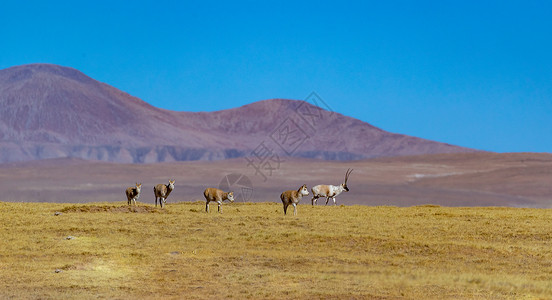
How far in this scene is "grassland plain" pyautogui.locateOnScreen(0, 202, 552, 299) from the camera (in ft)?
64.1

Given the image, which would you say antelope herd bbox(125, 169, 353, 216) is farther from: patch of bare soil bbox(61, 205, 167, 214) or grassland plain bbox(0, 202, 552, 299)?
patch of bare soil bbox(61, 205, 167, 214)

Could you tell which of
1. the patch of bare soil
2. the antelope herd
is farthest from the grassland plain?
the antelope herd

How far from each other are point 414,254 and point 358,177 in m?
105

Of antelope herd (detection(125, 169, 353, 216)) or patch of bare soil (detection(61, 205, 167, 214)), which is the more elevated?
antelope herd (detection(125, 169, 353, 216))

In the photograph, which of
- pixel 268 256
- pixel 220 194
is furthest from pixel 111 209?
pixel 268 256

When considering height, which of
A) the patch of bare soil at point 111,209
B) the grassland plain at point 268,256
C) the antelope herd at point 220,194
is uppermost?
the antelope herd at point 220,194

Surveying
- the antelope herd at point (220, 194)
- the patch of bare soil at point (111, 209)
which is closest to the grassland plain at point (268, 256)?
the patch of bare soil at point (111, 209)

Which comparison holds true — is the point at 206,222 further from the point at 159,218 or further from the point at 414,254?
the point at 414,254

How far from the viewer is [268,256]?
2420 centimetres

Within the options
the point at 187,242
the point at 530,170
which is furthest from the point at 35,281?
the point at 530,170

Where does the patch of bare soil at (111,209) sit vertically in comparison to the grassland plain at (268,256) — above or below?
above

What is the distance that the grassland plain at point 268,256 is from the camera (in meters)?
19.5

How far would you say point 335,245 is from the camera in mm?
26281

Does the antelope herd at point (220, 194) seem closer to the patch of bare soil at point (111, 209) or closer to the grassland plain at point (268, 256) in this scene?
the grassland plain at point (268, 256)
